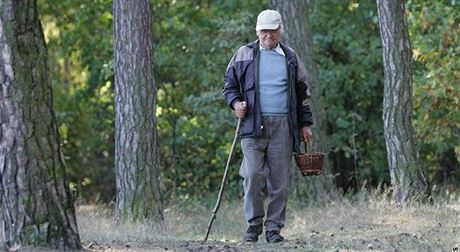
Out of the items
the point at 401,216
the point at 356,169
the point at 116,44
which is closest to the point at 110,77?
the point at 356,169

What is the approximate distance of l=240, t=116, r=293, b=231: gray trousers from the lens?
28.8 ft

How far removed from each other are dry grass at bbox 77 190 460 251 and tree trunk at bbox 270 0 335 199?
882 mm

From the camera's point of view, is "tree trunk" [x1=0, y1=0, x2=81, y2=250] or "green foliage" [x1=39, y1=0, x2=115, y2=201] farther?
"green foliage" [x1=39, y1=0, x2=115, y2=201]

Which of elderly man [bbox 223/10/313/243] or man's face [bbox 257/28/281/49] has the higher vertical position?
man's face [bbox 257/28/281/49]

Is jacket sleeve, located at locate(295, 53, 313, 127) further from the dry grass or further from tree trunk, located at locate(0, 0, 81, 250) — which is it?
tree trunk, located at locate(0, 0, 81, 250)

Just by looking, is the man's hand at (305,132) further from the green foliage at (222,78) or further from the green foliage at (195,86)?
the green foliage at (195,86)

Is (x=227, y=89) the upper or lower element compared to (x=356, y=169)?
upper

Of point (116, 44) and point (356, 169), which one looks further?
point (356, 169)

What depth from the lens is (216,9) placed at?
20469mm

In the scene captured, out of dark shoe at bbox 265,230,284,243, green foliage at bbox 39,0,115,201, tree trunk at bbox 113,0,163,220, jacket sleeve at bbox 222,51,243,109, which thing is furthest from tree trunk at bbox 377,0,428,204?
green foliage at bbox 39,0,115,201

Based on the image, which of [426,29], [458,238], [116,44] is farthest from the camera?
[426,29]

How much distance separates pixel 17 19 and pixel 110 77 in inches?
568

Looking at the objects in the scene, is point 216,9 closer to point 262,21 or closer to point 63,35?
point 63,35

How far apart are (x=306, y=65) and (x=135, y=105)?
4.48 metres
